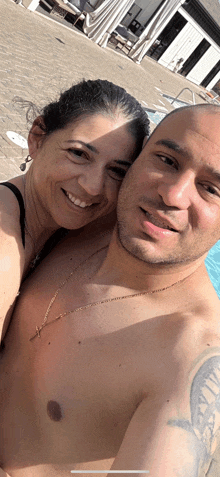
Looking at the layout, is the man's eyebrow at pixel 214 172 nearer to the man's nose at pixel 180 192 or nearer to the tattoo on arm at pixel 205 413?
the man's nose at pixel 180 192

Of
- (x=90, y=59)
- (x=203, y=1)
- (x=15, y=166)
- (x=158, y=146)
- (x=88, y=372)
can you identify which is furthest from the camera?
(x=203, y=1)

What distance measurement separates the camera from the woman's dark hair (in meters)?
1.79

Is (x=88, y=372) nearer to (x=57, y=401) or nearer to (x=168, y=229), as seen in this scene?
(x=57, y=401)

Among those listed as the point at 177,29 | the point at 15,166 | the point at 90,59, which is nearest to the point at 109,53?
the point at 90,59

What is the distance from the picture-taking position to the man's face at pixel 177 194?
1411mm

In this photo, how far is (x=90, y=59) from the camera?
11.5m

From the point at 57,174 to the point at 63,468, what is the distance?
1.34 metres

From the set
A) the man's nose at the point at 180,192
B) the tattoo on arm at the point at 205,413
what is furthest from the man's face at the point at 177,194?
the tattoo on arm at the point at 205,413

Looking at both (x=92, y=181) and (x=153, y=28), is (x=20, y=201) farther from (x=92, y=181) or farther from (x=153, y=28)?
(x=153, y=28)

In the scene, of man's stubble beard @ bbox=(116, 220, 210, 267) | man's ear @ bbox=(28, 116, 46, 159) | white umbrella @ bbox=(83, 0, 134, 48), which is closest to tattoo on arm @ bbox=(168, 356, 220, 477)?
man's stubble beard @ bbox=(116, 220, 210, 267)

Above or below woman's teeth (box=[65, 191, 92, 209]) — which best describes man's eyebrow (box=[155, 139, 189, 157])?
above

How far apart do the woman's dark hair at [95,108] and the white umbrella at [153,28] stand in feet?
53.3

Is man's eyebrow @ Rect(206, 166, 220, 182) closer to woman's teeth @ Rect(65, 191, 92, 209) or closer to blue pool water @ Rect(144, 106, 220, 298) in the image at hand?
woman's teeth @ Rect(65, 191, 92, 209)

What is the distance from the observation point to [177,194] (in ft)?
4.60
